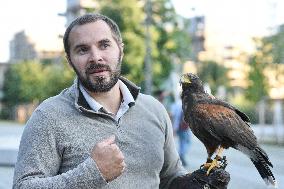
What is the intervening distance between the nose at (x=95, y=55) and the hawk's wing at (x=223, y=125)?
591 mm

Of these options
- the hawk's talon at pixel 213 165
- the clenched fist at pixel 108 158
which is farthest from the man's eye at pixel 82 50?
the hawk's talon at pixel 213 165

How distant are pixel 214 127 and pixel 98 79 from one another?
67 cm

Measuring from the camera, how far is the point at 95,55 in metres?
2.83

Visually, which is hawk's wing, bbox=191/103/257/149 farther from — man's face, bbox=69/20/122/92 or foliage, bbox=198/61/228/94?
foliage, bbox=198/61/228/94

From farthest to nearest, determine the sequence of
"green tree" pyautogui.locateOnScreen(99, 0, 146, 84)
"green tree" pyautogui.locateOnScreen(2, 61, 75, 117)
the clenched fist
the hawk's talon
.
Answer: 1. "green tree" pyautogui.locateOnScreen(2, 61, 75, 117)
2. "green tree" pyautogui.locateOnScreen(99, 0, 146, 84)
3. the hawk's talon
4. the clenched fist

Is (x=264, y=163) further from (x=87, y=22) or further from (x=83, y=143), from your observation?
(x=87, y=22)

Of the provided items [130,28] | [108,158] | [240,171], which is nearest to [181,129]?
[240,171]

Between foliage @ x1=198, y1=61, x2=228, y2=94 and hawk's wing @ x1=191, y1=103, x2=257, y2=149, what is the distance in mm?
61915

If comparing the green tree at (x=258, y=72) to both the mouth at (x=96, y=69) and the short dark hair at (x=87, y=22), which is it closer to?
the short dark hair at (x=87, y=22)

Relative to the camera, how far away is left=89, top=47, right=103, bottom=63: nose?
2820mm

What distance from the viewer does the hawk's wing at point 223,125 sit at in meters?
3.10

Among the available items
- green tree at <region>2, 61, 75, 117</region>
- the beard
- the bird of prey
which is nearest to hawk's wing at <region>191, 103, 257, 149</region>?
the bird of prey

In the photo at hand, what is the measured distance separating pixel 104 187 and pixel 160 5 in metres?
35.4

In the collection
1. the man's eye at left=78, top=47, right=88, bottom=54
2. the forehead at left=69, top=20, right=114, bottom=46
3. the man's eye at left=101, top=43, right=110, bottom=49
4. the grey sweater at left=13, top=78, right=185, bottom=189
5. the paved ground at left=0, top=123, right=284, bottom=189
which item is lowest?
the paved ground at left=0, top=123, right=284, bottom=189
